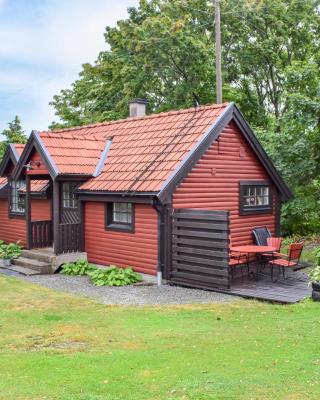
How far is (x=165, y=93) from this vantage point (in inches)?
1180

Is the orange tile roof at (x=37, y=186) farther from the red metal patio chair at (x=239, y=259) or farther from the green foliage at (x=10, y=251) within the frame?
the red metal patio chair at (x=239, y=259)

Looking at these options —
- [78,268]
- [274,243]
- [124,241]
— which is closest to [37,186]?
[78,268]

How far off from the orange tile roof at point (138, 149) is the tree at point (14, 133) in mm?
24407

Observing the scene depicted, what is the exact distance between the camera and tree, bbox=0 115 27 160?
131 ft

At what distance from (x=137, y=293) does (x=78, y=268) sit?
3.41 m

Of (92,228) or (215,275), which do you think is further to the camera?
(92,228)

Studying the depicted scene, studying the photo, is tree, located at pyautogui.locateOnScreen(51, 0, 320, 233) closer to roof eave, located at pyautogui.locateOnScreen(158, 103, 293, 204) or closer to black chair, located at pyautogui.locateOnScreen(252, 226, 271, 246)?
roof eave, located at pyautogui.locateOnScreen(158, 103, 293, 204)

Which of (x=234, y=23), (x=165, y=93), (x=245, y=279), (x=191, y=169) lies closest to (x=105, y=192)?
(x=191, y=169)

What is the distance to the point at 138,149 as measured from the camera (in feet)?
51.0

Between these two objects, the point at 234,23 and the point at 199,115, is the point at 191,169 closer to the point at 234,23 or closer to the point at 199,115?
the point at 199,115

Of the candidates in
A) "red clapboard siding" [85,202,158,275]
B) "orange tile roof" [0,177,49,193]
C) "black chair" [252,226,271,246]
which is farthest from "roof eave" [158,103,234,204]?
"orange tile roof" [0,177,49,193]

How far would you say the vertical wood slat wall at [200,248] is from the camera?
12.1m

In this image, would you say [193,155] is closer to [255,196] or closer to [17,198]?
[255,196]

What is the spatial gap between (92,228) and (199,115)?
4.83 meters
